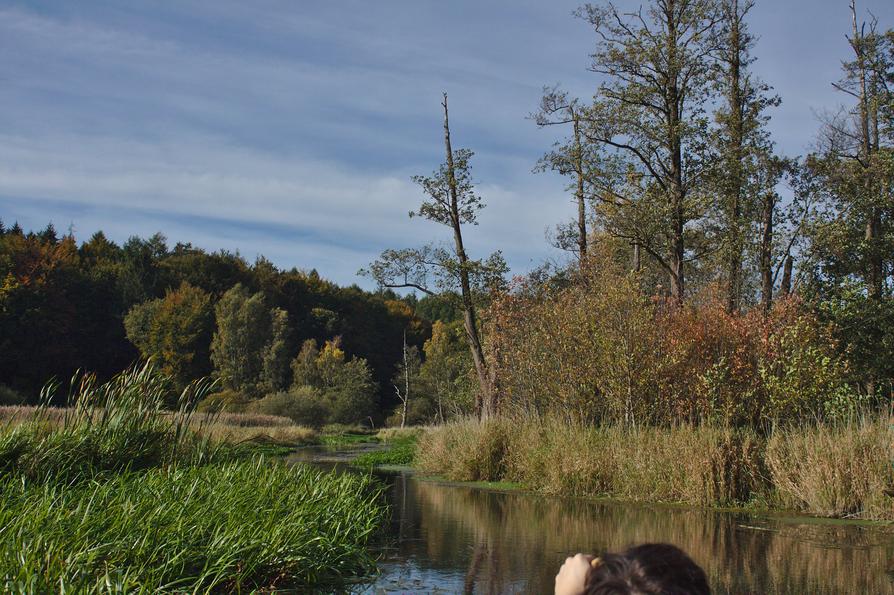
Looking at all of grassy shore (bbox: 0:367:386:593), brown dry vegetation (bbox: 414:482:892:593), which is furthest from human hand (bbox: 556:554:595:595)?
brown dry vegetation (bbox: 414:482:892:593)

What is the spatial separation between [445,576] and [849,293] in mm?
17686

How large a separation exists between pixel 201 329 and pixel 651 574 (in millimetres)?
66089

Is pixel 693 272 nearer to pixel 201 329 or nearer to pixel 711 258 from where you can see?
pixel 711 258

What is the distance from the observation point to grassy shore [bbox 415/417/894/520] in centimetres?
1256

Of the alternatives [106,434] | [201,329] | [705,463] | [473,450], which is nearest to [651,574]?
[106,434]

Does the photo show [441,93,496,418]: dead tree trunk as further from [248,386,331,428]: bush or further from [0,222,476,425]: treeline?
[248,386,331,428]: bush

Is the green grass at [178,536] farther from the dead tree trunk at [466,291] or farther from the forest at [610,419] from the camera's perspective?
the dead tree trunk at [466,291]

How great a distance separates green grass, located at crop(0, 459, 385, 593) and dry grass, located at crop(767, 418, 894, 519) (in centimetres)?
748

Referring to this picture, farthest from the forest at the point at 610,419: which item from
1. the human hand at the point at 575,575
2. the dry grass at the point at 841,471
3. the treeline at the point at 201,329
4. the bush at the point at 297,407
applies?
the treeline at the point at 201,329

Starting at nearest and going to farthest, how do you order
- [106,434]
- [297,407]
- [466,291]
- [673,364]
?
1. [106,434]
2. [673,364]
3. [466,291]
4. [297,407]

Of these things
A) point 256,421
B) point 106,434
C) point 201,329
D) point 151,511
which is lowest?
point 256,421

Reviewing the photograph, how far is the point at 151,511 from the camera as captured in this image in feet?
23.2

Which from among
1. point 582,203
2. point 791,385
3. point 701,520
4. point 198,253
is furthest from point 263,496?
point 198,253

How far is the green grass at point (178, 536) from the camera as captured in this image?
5.50 m
